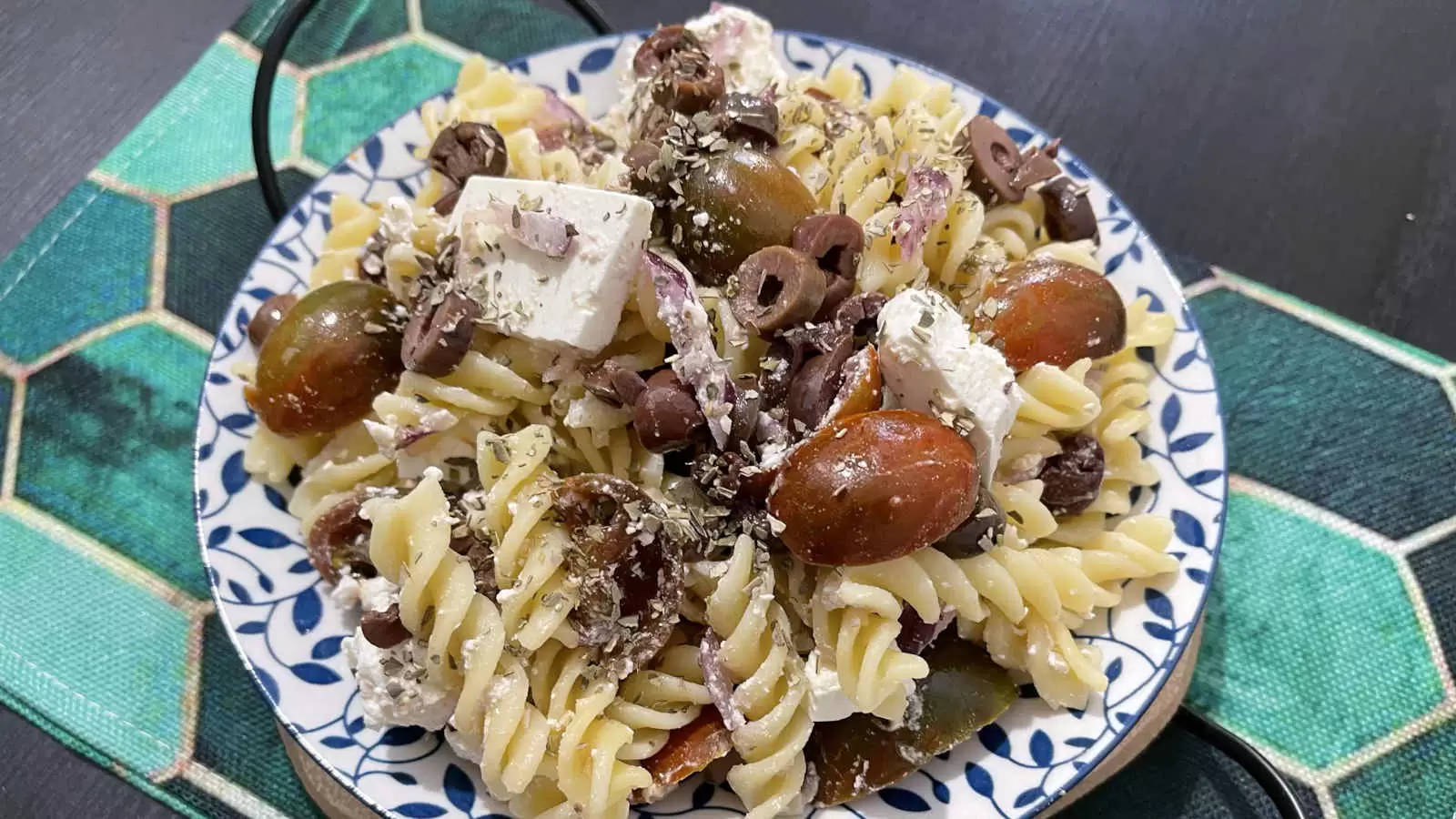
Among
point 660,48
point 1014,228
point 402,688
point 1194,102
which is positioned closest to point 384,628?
point 402,688

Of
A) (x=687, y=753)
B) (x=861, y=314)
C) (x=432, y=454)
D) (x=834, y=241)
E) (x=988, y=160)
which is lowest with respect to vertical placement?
(x=687, y=753)

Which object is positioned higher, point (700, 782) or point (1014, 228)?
point (1014, 228)


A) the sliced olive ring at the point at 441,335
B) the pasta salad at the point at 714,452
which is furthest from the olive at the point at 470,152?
the sliced olive ring at the point at 441,335

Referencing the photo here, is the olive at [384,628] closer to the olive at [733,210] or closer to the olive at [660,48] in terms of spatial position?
the olive at [733,210]

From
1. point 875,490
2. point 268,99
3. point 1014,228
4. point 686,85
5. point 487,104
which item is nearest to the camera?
point 875,490

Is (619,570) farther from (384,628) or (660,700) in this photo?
(384,628)

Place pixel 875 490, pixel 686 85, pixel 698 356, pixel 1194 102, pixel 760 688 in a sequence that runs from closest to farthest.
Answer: pixel 875 490, pixel 760 688, pixel 698 356, pixel 686 85, pixel 1194 102

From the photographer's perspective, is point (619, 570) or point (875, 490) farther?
point (619, 570)
